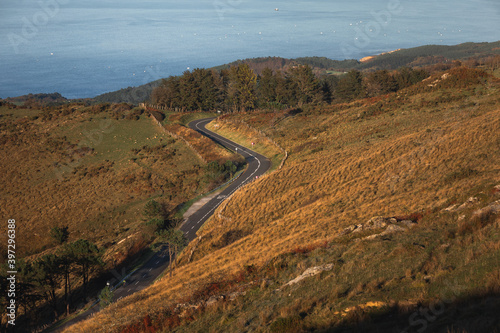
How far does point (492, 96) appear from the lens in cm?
5222

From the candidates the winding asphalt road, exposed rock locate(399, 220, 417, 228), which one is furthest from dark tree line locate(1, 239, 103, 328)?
exposed rock locate(399, 220, 417, 228)

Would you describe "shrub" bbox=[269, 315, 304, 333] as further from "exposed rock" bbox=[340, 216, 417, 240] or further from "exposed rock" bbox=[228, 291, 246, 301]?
"exposed rock" bbox=[340, 216, 417, 240]

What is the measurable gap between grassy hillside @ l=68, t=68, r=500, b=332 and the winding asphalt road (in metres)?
2.58

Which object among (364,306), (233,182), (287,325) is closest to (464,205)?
(364,306)

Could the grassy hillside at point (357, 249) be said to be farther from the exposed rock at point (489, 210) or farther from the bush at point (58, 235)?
the bush at point (58, 235)

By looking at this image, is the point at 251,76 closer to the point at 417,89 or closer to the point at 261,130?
the point at 261,130

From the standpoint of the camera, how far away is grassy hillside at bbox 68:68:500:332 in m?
11.8

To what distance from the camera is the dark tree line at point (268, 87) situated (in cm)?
9825

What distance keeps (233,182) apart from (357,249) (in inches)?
1404

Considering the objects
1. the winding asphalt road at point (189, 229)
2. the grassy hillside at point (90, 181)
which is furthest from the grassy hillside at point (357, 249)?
the grassy hillside at point (90, 181)

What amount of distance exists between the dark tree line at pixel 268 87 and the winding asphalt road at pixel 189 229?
114 feet

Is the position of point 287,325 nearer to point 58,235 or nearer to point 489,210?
point 489,210

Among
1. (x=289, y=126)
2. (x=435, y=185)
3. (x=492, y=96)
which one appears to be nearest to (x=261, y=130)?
(x=289, y=126)

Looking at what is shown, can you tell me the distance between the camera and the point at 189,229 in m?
40.2
